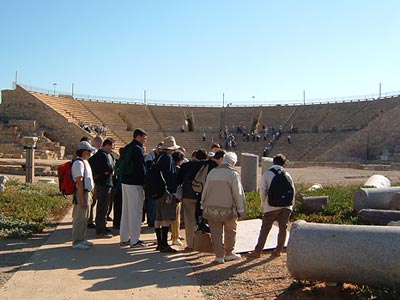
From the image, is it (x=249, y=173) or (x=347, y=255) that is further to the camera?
(x=249, y=173)

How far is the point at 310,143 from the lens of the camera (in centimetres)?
4231

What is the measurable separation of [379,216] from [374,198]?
132cm

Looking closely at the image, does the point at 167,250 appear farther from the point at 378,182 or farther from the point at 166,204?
the point at 378,182

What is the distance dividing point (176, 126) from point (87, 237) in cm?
Result: 4241

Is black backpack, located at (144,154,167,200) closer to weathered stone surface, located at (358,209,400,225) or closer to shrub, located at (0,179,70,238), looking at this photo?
shrub, located at (0,179,70,238)

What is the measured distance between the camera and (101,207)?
8688mm

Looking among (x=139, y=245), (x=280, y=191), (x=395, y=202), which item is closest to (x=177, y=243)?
(x=139, y=245)

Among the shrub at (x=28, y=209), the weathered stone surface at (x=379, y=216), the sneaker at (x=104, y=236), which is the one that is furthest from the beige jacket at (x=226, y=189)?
the shrub at (x=28, y=209)

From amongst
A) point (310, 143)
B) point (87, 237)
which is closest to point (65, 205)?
point (87, 237)

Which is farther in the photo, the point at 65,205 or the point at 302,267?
the point at 65,205

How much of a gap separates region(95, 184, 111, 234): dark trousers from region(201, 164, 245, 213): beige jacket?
2.73m

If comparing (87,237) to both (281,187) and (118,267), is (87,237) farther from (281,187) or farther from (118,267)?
(281,187)

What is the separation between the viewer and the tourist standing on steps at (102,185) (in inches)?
342

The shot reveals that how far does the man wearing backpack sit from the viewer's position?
6.97 metres
